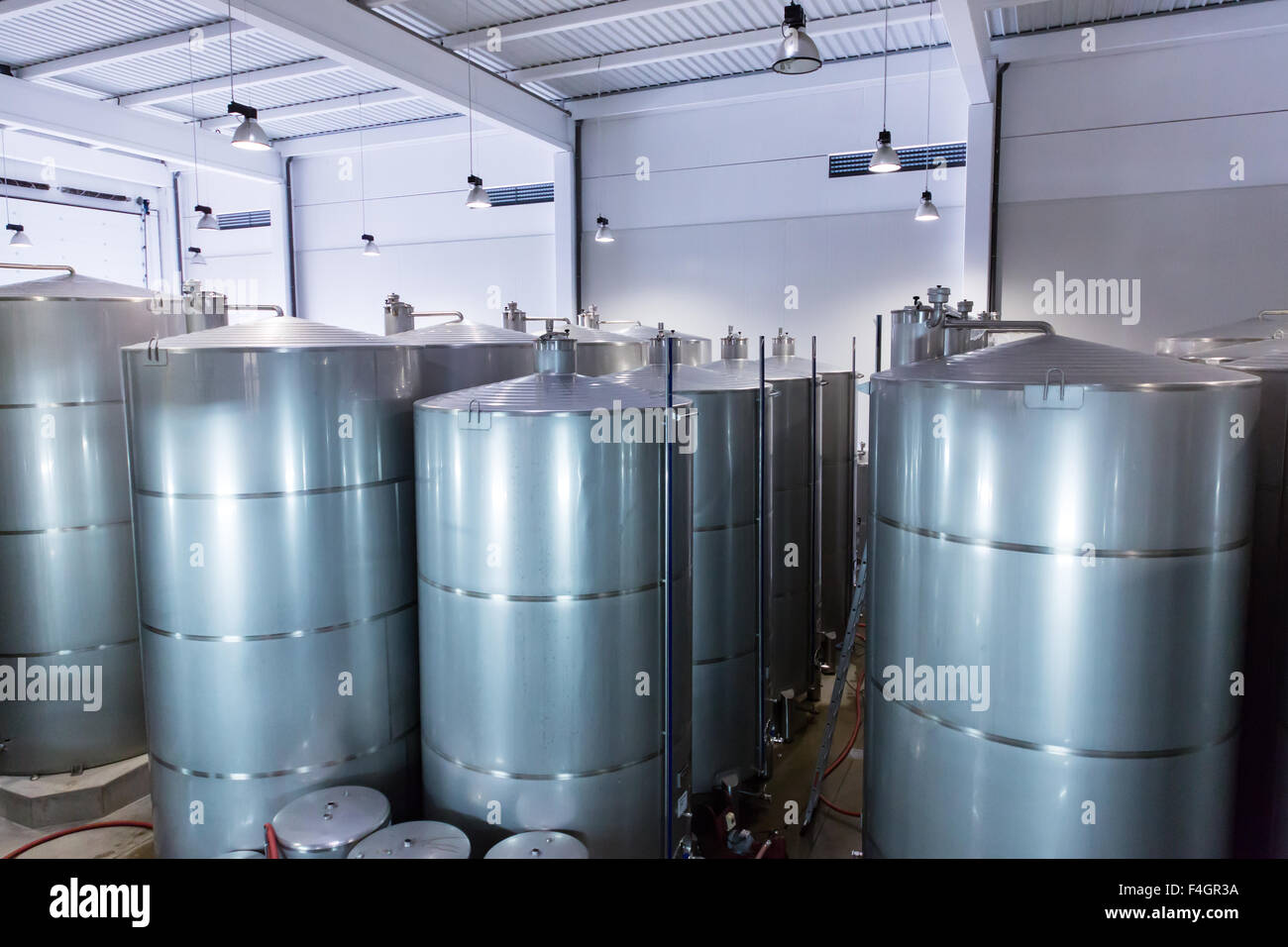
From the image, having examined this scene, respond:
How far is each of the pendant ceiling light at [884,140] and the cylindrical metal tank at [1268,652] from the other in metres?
6.80

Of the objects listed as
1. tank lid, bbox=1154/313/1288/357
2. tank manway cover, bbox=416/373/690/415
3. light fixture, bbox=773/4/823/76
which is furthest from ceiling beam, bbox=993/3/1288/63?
tank manway cover, bbox=416/373/690/415

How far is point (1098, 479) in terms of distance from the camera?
3266 millimetres

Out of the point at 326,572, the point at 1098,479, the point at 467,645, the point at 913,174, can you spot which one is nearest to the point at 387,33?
the point at 913,174

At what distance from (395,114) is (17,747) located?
522 inches

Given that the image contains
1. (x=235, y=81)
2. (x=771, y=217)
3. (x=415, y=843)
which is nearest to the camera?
(x=415, y=843)

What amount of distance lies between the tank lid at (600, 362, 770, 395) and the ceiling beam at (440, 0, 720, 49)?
262 inches

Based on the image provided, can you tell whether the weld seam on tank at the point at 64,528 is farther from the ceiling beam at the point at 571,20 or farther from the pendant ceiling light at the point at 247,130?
the ceiling beam at the point at 571,20

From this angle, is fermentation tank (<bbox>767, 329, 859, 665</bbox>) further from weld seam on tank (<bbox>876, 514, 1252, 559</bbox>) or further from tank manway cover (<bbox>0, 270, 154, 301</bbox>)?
tank manway cover (<bbox>0, 270, 154, 301</bbox>)

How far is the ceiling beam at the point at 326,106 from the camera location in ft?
47.8

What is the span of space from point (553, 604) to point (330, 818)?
58.3 inches

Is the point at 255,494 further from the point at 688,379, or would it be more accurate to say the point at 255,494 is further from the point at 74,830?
the point at 74,830

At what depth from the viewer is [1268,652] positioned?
159 inches

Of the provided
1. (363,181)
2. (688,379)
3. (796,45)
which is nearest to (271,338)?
(688,379)

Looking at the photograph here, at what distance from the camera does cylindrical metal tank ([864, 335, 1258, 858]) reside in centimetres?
328
